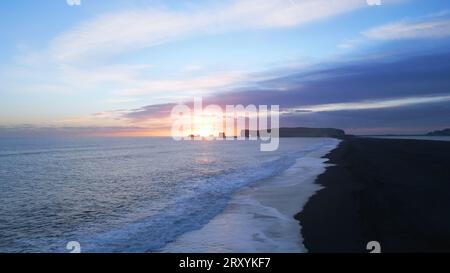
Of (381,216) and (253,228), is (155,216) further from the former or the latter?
(381,216)

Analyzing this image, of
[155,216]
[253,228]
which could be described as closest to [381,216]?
[253,228]

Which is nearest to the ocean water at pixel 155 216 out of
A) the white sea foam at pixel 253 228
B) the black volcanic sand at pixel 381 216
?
the white sea foam at pixel 253 228

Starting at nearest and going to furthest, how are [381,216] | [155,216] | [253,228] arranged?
[253,228]
[381,216]
[155,216]

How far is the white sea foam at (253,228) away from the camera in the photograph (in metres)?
9.68

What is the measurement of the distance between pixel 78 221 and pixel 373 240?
10.4 metres

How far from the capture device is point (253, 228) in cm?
1169

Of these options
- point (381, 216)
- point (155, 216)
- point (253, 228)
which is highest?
point (381, 216)

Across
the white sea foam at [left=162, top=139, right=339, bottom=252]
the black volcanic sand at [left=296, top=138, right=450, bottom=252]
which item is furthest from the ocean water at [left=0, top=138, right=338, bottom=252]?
the black volcanic sand at [left=296, top=138, right=450, bottom=252]

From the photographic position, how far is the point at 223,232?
446 inches

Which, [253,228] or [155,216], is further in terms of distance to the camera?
[155,216]

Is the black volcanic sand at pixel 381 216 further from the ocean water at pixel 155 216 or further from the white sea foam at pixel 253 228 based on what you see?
the ocean water at pixel 155 216

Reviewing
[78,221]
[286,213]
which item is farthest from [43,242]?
[286,213]

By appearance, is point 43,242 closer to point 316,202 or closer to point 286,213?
point 286,213

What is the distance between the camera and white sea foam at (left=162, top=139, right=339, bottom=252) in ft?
31.8
